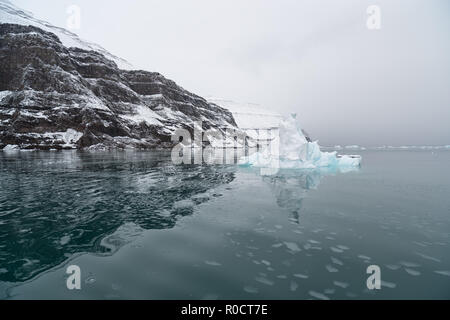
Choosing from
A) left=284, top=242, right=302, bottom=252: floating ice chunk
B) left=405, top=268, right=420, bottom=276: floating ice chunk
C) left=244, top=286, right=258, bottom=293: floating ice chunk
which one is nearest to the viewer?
left=244, top=286, right=258, bottom=293: floating ice chunk

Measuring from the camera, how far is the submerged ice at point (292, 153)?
94.7 ft

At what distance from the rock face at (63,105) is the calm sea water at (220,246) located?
285 feet

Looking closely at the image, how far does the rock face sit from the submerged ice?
254ft

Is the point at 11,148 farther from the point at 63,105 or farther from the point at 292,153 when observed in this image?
the point at 292,153

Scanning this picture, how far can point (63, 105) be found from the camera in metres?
95.5

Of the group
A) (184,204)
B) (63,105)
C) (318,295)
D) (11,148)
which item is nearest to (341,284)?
(318,295)

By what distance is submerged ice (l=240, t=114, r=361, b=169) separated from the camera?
28.9 metres

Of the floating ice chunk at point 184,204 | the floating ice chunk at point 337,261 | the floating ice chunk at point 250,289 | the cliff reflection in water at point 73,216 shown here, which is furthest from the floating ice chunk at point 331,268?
the floating ice chunk at point 184,204

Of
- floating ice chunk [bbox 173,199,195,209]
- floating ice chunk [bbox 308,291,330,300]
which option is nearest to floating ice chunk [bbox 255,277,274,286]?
floating ice chunk [bbox 308,291,330,300]

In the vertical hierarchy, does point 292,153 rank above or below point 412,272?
above

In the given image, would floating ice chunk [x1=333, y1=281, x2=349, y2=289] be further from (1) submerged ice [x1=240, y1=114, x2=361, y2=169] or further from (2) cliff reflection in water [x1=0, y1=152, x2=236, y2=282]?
(1) submerged ice [x1=240, y1=114, x2=361, y2=169]

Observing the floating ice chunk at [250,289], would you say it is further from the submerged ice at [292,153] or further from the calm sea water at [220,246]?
the submerged ice at [292,153]

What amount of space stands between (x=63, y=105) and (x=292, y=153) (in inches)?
4143
